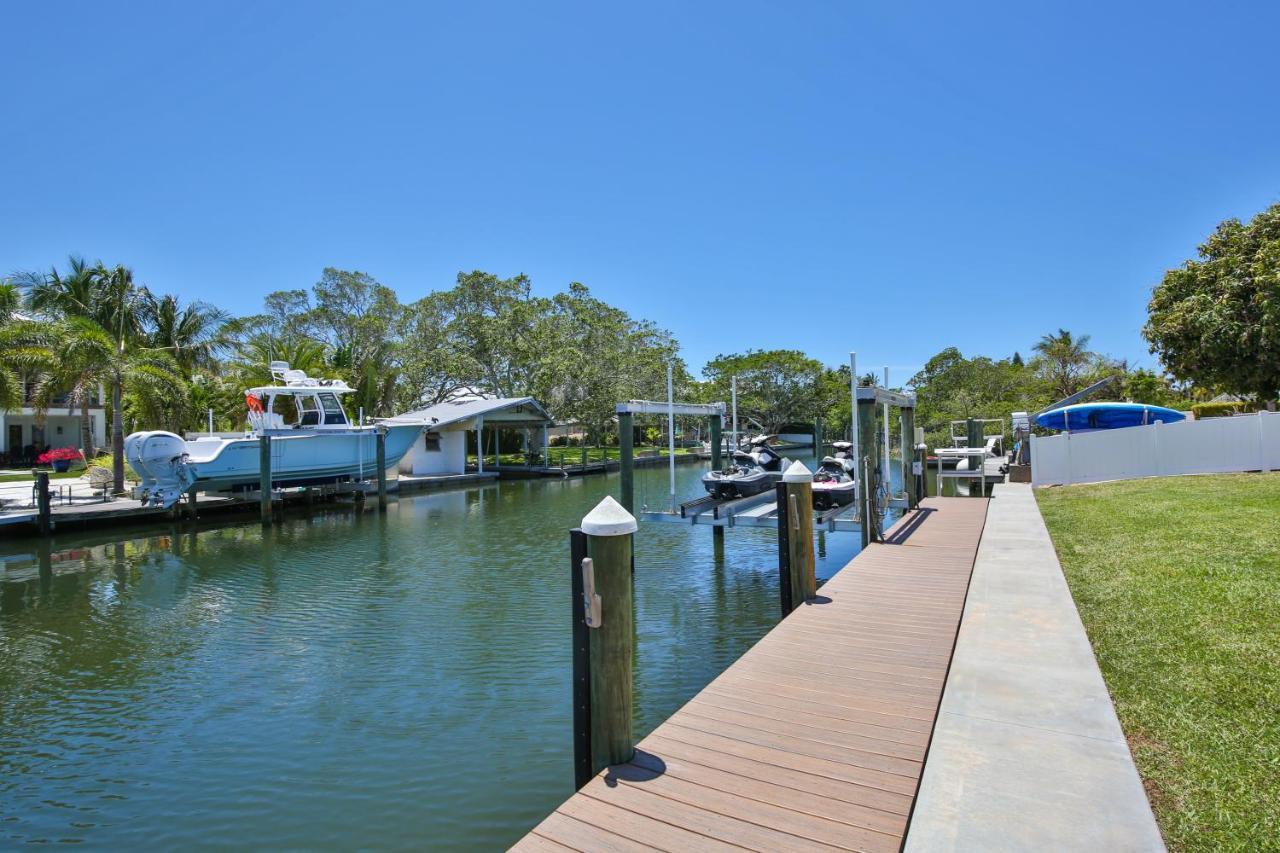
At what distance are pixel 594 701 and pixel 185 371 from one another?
35623 mm

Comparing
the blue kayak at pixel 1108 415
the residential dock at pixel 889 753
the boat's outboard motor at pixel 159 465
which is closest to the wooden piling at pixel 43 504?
the boat's outboard motor at pixel 159 465

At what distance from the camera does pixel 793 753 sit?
13.3 ft

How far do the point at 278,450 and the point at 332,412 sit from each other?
3116mm

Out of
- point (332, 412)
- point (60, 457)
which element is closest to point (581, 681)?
point (332, 412)

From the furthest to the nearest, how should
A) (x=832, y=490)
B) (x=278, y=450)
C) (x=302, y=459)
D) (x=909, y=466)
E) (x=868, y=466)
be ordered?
(x=302, y=459)
(x=278, y=450)
(x=909, y=466)
(x=832, y=490)
(x=868, y=466)

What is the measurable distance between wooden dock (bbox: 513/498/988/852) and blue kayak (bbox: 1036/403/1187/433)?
69.0 ft

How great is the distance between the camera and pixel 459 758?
19.0 ft

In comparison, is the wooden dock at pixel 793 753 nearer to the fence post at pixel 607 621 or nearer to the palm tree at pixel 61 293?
the fence post at pixel 607 621

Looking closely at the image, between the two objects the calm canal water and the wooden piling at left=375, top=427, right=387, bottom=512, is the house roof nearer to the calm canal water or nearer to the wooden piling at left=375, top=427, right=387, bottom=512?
the wooden piling at left=375, top=427, right=387, bottom=512

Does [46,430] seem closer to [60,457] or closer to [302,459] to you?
[60,457]

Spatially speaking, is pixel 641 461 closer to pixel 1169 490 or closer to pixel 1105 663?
pixel 1169 490

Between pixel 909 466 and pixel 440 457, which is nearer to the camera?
pixel 909 466

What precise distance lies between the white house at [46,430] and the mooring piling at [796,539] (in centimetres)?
3510

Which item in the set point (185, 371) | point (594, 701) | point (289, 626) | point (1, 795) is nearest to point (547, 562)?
point (289, 626)
